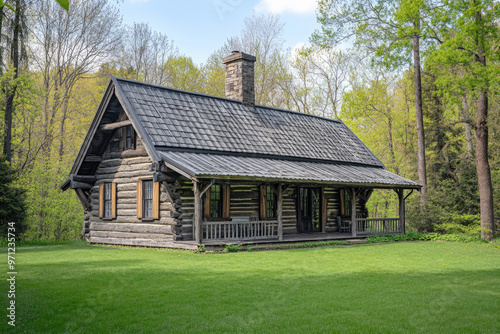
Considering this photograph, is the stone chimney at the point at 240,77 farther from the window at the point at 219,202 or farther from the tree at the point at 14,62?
the tree at the point at 14,62

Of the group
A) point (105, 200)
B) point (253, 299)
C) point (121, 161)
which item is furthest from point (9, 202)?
point (253, 299)

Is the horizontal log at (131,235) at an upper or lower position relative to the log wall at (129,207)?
lower

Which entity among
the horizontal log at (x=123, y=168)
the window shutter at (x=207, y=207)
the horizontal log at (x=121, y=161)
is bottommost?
the window shutter at (x=207, y=207)

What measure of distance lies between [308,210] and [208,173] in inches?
333

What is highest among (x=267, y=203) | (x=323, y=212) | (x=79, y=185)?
(x=79, y=185)

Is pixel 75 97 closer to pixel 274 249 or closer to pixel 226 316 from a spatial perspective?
pixel 274 249

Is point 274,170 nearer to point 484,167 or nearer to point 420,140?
point 484,167

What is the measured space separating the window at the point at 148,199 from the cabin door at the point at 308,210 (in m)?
6.85

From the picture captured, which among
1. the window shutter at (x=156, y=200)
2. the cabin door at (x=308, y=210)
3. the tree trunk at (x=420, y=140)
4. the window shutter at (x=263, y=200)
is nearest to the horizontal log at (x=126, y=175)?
the window shutter at (x=156, y=200)

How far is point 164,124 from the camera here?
57.7 ft

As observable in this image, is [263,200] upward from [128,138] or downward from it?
downward

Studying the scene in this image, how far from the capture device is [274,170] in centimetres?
1759

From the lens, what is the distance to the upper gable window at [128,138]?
1849 centimetres

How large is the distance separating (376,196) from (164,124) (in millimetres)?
26671
